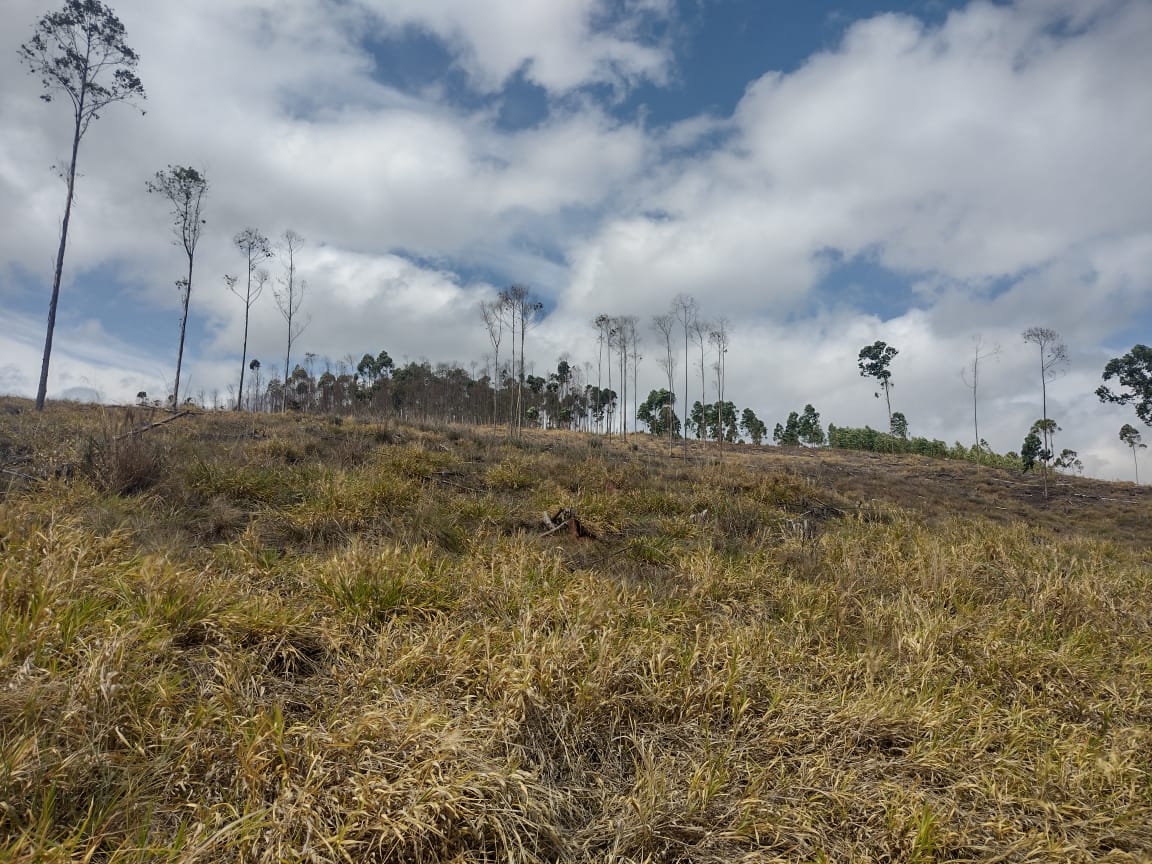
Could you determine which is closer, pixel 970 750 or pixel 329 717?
pixel 329 717

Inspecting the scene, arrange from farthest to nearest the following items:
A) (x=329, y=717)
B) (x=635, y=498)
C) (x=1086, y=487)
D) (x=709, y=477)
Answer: (x=1086, y=487) < (x=709, y=477) < (x=635, y=498) < (x=329, y=717)

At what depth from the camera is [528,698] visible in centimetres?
277

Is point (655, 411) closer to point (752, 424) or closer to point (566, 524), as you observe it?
point (752, 424)

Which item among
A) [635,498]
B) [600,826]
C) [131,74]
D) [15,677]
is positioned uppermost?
[131,74]

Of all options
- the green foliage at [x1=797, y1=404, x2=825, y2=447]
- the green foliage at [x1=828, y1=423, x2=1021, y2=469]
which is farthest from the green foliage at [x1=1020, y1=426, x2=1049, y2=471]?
the green foliage at [x1=797, y1=404, x2=825, y2=447]

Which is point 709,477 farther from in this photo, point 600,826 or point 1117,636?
point 600,826

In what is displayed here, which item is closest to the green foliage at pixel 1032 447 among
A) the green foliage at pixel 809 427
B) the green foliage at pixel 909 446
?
the green foliage at pixel 909 446

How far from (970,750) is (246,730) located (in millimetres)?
3534

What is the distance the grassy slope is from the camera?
2.04 meters

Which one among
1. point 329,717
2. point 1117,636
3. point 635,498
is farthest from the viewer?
point 635,498

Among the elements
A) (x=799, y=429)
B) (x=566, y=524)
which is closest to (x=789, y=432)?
(x=799, y=429)

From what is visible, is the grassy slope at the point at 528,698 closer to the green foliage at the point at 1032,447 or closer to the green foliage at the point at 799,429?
the green foliage at the point at 1032,447

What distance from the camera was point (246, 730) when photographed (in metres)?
2.31

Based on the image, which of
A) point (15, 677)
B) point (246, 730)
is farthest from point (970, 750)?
point (15, 677)
